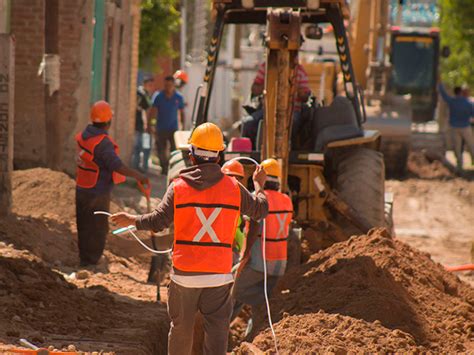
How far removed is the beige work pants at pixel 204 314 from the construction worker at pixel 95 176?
11.9 ft

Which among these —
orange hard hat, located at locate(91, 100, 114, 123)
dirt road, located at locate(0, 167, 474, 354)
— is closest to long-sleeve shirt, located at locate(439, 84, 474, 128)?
dirt road, located at locate(0, 167, 474, 354)

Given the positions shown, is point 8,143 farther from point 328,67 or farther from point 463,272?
point 328,67

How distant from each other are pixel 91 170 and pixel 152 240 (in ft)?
3.39

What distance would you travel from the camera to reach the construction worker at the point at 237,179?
838 cm

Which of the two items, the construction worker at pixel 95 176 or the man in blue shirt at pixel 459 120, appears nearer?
the construction worker at pixel 95 176

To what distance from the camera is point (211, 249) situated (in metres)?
6.56

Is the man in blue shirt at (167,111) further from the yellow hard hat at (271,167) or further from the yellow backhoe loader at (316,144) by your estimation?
the yellow hard hat at (271,167)

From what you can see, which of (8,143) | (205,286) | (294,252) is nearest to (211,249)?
(205,286)

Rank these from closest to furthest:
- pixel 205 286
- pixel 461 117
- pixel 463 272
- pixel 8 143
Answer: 1. pixel 205 286
2. pixel 8 143
3. pixel 463 272
4. pixel 461 117

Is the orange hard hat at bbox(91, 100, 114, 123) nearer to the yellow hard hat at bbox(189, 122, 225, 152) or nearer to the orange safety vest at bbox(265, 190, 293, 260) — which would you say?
the orange safety vest at bbox(265, 190, 293, 260)

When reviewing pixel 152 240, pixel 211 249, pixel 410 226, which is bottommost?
pixel 410 226

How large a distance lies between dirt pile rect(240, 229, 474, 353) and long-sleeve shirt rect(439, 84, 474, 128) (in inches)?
599

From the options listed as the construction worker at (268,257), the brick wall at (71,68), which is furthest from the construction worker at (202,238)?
the brick wall at (71,68)

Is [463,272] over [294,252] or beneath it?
beneath
